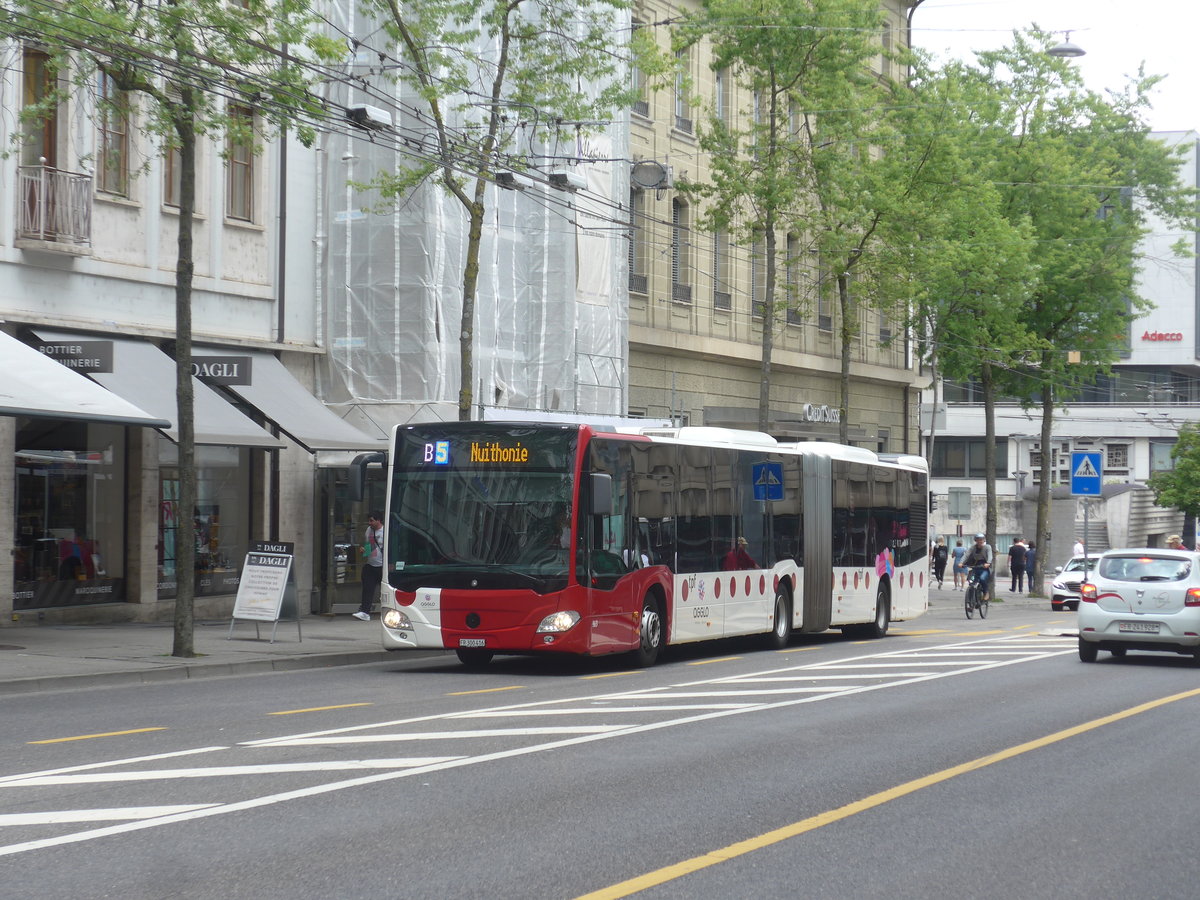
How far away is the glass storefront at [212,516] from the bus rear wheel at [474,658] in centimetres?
720

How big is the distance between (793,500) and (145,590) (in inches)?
383

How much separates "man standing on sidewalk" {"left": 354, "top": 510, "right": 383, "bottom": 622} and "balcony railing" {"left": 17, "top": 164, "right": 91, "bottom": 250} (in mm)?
6755

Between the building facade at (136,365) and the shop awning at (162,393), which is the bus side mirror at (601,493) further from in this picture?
the shop awning at (162,393)

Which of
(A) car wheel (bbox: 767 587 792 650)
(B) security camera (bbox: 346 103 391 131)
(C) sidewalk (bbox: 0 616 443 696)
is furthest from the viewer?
(A) car wheel (bbox: 767 587 792 650)

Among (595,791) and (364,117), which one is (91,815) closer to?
(595,791)

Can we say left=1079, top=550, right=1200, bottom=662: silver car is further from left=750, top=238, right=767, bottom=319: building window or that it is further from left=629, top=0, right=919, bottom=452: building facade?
left=750, top=238, right=767, bottom=319: building window

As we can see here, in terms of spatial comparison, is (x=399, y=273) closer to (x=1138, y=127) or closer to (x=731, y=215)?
(x=731, y=215)

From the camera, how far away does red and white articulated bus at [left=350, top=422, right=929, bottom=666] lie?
18.6 metres

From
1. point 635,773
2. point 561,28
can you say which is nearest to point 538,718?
point 635,773

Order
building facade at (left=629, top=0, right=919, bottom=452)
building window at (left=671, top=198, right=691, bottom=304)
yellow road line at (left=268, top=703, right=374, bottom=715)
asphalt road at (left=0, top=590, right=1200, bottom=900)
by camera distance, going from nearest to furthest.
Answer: asphalt road at (left=0, top=590, right=1200, bottom=900) → yellow road line at (left=268, top=703, right=374, bottom=715) → building facade at (left=629, top=0, right=919, bottom=452) → building window at (left=671, top=198, right=691, bottom=304)

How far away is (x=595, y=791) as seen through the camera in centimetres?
997

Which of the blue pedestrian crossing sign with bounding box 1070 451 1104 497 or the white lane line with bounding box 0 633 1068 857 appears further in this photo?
the blue pedestrian crossing sign with bounding box 1070 451 1104 497

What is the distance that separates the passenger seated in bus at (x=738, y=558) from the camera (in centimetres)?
2258

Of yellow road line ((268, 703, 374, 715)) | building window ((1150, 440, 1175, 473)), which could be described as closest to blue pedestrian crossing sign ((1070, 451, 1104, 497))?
yellow road line ((268, 703, 374, 715))
